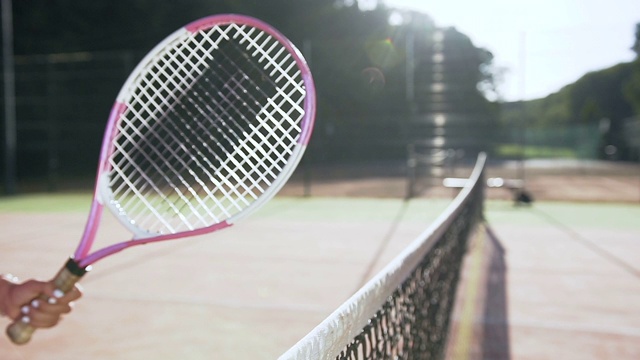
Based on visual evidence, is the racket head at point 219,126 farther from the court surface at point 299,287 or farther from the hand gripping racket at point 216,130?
the court surface at point 299,287

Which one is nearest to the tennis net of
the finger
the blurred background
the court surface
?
the court surface

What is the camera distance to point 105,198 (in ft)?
6.72

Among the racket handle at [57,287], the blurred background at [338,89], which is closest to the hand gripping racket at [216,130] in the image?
the racket handle at [57,287]

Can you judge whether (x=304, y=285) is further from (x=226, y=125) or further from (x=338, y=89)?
(x=338, y=89)

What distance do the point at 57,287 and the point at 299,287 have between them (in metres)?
2.79

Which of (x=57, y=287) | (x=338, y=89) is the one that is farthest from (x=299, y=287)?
(x=338, y=89)

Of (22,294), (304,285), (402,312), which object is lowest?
(304,285)

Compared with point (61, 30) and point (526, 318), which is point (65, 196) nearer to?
point (61, 30)

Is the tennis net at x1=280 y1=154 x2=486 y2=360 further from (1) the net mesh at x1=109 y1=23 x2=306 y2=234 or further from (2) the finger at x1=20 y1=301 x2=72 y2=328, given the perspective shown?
(2) the finger at x1=20 y1=301 x2=72 y2=328

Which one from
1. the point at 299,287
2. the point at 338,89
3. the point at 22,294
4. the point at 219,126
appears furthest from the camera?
the point at 338,89

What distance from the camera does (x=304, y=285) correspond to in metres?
4.44

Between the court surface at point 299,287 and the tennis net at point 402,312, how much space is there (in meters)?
0.44

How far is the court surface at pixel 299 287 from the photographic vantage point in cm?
323

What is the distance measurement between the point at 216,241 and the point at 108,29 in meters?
13.7
